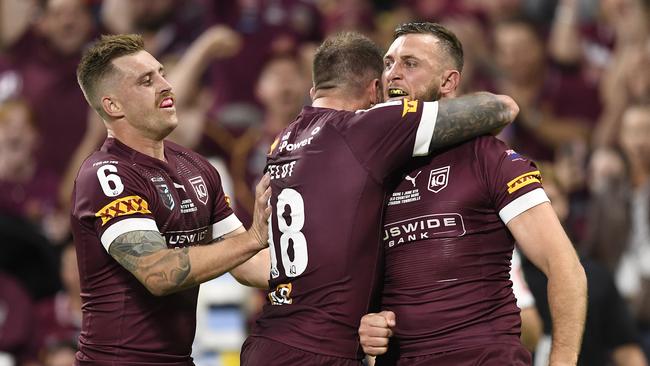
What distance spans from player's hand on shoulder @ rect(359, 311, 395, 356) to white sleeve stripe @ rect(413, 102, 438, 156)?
73 centimetres

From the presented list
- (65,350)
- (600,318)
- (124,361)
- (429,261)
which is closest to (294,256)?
(429,261)

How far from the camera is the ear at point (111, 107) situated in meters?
5.88

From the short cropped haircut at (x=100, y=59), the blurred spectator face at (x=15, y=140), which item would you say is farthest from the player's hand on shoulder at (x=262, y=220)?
the blurred spectator face at (x=15, y=140)

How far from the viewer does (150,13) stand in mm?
10906

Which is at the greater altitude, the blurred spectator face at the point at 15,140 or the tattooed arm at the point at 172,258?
the blurred spectator face at the point at 15,140

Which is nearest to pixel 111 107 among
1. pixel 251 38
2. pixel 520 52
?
pixel 251 38

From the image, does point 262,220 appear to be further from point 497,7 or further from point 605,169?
point 497,7

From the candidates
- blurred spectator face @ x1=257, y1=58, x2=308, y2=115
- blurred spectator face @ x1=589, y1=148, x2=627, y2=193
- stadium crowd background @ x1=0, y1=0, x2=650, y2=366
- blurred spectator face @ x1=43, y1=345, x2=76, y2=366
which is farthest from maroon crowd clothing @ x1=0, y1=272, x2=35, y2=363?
blurred spectator face @ x1=589, y1=148, x2=627, y2=193

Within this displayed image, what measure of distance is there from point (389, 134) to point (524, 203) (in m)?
0.65

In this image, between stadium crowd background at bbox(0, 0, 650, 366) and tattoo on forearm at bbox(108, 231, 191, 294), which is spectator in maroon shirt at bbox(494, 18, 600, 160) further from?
tattoo on forearm at bbox(108, 231, 191, 294)

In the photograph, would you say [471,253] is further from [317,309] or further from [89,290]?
[89,290]

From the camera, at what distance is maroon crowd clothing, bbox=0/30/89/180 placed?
10508 mm

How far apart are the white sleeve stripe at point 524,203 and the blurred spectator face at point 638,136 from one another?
484 cm

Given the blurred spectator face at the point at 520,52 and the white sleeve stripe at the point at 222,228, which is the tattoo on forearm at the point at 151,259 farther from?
the blurred spectator face at the point at 520,52
